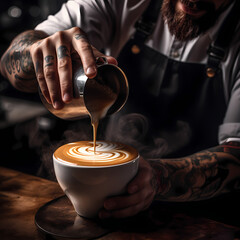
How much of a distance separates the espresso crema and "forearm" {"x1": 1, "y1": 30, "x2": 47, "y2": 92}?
550 mm

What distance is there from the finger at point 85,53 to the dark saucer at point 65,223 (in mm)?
507

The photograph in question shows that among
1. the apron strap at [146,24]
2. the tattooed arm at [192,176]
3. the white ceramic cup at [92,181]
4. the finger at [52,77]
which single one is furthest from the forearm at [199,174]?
the apron strap at [146,24]

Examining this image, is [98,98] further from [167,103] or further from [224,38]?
[224,38]

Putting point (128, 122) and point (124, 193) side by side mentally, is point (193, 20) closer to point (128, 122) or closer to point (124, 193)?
point (128, 122)

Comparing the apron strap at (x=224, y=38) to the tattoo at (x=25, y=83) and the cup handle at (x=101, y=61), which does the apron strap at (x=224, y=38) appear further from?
the tattoo at (x=25, y=83)

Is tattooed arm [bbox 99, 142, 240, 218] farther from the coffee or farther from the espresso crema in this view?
the coffee

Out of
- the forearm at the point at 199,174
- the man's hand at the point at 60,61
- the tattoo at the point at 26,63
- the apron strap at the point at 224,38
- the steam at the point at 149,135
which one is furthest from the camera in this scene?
the steam at the point at 149,135

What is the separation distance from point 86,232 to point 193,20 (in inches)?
53.7

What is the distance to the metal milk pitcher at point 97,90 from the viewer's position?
100 centimetres

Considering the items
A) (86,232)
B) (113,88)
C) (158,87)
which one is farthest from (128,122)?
(86,232)

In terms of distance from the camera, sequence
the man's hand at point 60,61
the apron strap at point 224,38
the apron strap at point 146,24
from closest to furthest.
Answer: the man's hand at point 60,61
the apron strap at point 224,38
the apron strap at point 146,24

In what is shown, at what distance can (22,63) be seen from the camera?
57.2 inches

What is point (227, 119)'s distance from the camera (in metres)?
1.62

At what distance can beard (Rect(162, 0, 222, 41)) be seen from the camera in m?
1.69
